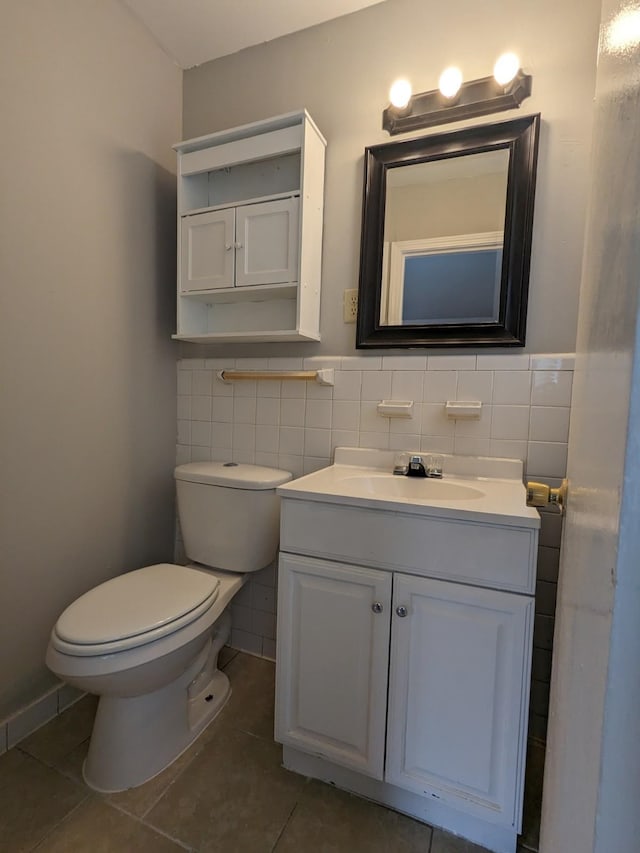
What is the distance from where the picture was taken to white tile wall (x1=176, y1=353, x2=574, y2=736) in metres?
1.24

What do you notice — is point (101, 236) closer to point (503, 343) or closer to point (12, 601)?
point (12, 601)

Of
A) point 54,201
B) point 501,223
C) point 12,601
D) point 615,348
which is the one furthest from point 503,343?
point 12,601

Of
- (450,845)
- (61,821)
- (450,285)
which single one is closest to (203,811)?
(61,821)

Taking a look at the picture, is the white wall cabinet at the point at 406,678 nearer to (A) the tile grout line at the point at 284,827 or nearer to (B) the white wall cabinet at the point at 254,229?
(A) the tile grout line at the point at 284,827

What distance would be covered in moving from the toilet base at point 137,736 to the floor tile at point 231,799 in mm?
83

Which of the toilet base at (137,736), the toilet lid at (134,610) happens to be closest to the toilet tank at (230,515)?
the toilet lid at (134,610)

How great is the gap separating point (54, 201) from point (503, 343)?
1450 millimetres

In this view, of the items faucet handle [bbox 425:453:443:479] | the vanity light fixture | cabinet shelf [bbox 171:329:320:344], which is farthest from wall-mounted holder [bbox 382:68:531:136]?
faucet handle [bbox 425:453:443:479]

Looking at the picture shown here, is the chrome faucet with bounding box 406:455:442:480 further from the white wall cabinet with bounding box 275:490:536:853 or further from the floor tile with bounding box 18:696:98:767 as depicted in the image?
the floor tile with bounding box 18:696:98:767

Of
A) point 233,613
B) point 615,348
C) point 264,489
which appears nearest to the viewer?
point 615,348

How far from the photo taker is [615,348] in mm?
314

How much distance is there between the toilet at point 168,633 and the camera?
3.27 ft

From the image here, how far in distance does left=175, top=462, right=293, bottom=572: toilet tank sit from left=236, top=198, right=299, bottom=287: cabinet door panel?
688 mm

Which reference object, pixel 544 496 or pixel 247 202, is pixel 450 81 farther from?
pixel 544 496
